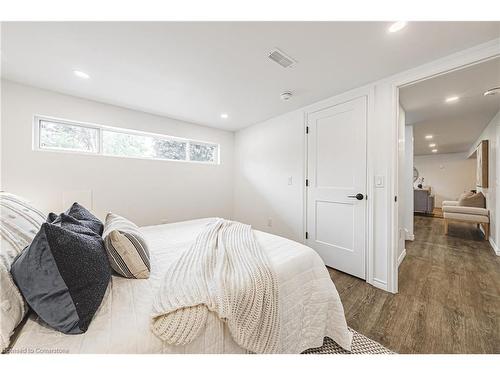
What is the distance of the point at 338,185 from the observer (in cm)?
235

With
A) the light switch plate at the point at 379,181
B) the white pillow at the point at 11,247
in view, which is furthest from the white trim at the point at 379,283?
the white pillow at the point at 11,247

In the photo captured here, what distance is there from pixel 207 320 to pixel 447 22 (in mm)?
2305

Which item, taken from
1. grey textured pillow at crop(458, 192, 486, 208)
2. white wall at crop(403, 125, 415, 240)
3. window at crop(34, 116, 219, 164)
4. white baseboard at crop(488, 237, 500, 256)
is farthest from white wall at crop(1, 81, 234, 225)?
grey textured pillow at crop(458, 192, 486, 208)

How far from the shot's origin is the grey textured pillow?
3.88m

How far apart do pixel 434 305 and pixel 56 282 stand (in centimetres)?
263

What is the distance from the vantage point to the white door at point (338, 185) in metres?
2.14

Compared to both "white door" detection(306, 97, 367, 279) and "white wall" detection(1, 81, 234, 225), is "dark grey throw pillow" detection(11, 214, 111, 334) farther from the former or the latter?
"white door" detection(306, 97, 367, 279)

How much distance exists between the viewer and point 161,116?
9.81 ft

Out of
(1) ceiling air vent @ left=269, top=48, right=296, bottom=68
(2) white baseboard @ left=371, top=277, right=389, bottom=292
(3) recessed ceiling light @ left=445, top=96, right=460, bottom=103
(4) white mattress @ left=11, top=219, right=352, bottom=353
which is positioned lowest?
(2) white baseboard @ left=371, top=277, right=389, bottom=292

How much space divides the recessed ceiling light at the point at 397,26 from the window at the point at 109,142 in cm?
292

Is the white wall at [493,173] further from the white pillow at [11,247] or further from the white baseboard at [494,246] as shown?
the white pillow at [11,247]

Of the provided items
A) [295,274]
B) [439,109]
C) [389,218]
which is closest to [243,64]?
[295,274]

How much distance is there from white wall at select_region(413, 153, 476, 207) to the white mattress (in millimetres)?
8688

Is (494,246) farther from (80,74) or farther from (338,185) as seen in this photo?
(80,74)
